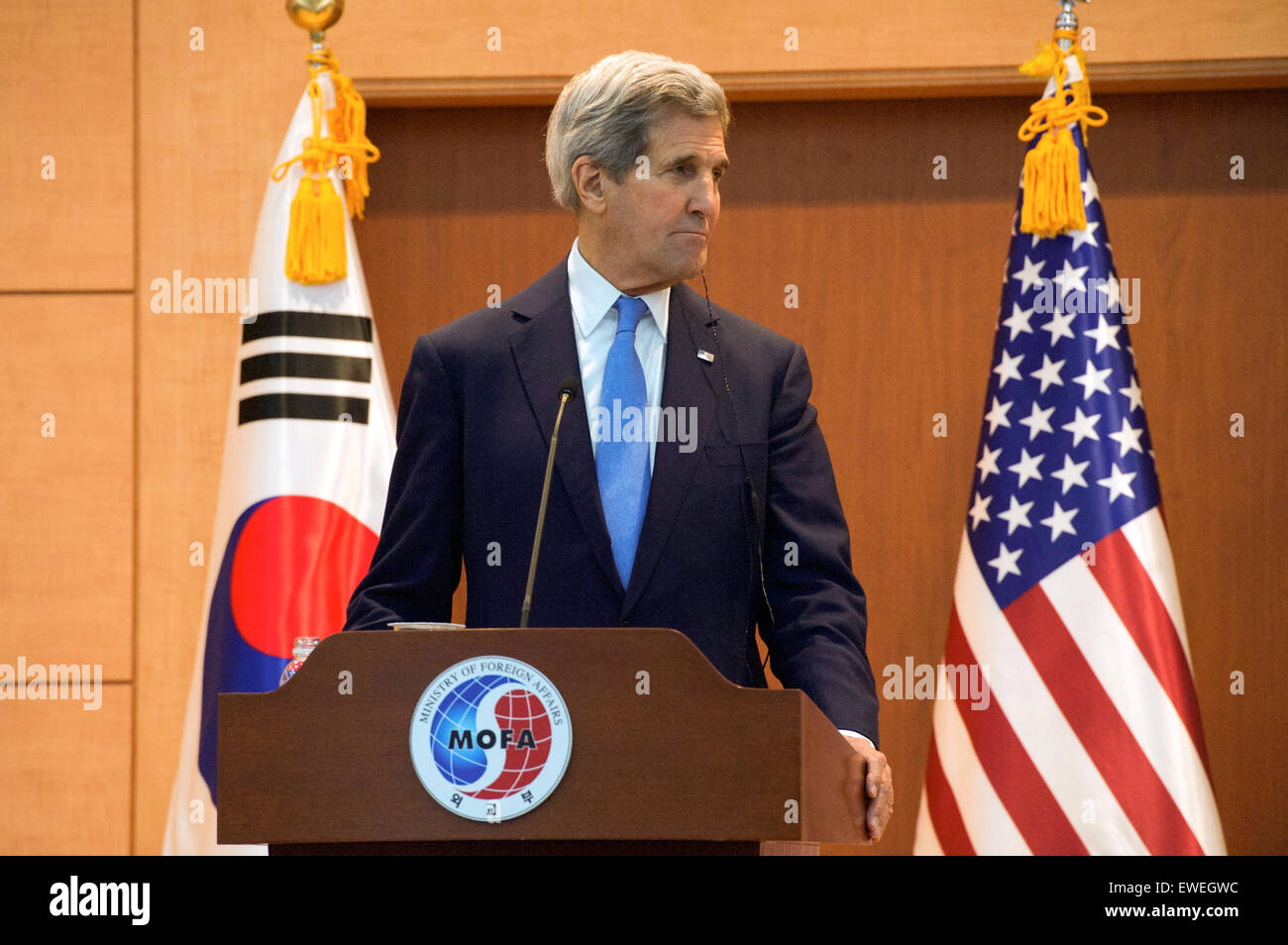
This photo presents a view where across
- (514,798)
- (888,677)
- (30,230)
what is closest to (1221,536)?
Answer: (888,677)

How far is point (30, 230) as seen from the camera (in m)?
4.02

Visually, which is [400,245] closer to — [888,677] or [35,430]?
[35,430]

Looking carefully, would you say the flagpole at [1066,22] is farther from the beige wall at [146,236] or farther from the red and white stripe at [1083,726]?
the red and white stripe at [1083,726]

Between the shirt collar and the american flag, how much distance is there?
1.49 metres

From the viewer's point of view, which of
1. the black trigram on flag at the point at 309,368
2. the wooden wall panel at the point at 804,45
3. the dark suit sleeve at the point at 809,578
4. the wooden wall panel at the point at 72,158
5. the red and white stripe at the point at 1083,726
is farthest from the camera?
the wooden wall panel at the point at 72,158

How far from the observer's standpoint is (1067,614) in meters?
3.32

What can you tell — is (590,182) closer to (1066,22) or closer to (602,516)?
(602,516)

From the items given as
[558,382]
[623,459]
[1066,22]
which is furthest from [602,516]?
[1066,22]

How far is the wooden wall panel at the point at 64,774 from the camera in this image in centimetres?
390

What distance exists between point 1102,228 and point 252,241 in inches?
83.7

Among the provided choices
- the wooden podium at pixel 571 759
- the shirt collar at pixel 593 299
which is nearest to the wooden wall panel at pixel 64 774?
the shirt collar at pixel 593 299

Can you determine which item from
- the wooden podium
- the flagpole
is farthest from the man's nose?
the flagpole

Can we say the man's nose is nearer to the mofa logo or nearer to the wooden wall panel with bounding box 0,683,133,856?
the mofa logo

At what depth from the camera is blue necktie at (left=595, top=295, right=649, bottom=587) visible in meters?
2.04
